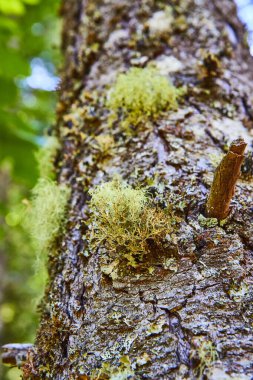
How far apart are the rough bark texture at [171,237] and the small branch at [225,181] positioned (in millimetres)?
44

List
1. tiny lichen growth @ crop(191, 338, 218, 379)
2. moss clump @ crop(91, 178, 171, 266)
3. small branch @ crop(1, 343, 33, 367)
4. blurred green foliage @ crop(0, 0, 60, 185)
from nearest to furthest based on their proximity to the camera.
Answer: tiny lichen growth @ crop(191, 338, 218, 379) → moss clump @ crop(91, 178, 171, 266) → small branch @ crop(1, 343, 33, 367) → blurred green foliage @ crop(0, 0, 60, 185)

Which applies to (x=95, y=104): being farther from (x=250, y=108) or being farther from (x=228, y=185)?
(x=228, y=185)

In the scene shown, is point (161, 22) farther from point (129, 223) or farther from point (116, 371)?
point (116, 371)

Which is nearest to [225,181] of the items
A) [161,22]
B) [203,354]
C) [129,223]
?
[129,223]

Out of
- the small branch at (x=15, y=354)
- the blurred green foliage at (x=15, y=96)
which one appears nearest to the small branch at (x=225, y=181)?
the small branch at (x=15, y=354)

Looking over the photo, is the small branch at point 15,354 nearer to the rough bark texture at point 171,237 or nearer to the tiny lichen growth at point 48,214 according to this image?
the rough bark texture at point 171,237

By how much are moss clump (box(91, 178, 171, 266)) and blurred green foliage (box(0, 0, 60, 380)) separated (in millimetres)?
473

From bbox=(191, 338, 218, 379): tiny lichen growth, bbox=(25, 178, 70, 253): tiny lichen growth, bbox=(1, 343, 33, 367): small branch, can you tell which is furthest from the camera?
bbox=(25, 178, 70, 253): tiny lichen growth

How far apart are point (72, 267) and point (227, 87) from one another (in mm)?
911

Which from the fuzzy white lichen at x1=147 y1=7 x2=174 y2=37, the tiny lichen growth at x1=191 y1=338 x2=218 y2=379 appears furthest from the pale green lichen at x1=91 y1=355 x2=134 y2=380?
the fuzzy white lichen at x1=147 y1=7 x2=174 y2=37

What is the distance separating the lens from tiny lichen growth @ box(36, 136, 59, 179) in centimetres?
158

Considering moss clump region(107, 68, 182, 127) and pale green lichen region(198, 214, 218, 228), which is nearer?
pale green lichen region(198, 214, 218, 228)

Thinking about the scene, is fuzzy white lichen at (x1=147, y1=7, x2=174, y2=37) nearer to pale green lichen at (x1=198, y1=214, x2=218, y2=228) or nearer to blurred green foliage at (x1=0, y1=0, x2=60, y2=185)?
blurred green foliage at (x1=0, y1=0, x2=60, y2=185)

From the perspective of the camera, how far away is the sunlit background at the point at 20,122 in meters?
2.76
